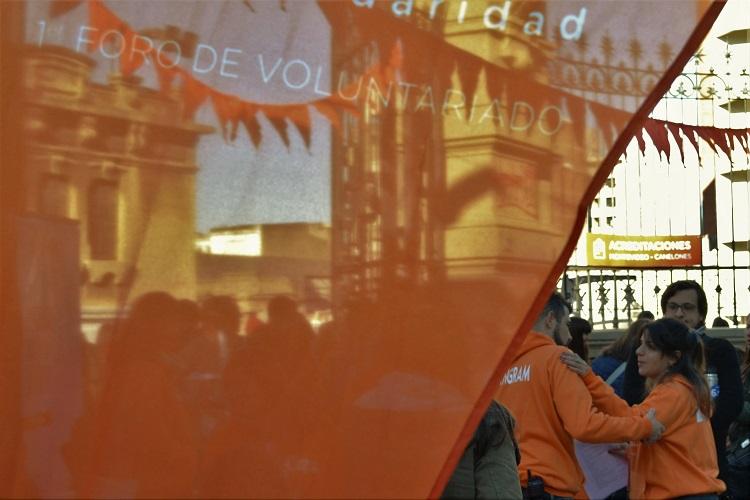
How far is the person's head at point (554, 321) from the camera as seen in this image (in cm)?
418

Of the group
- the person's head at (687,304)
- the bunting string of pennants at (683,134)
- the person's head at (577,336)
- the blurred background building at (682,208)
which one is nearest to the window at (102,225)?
the person's head at (687,304)

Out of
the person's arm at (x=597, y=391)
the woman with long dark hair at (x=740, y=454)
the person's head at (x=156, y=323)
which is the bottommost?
the woman with long dark hair at (x=740, y=454)

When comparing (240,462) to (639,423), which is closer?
(240,462)

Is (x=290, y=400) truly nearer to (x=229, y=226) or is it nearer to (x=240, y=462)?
(x=240, y=462)

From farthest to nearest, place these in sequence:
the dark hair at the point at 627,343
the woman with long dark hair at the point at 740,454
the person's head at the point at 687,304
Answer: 1. the dark hair at the point at 627,343
2. the woman with long dark hair at the point at 740,454
3. the person's head at the point at 687,304

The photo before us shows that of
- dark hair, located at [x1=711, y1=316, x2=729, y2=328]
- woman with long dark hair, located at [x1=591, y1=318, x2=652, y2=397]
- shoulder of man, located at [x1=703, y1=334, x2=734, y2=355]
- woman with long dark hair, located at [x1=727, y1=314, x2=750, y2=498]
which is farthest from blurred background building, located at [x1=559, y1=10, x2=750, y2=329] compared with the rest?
shoulder of man, located at [x1=703, y1=334, x2=734, y2=355]

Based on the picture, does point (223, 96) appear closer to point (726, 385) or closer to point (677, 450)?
point (677, 450)

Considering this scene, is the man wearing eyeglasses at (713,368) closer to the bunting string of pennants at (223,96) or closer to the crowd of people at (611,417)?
the crowd of people at (611,417)

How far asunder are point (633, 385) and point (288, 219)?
12.4 ft

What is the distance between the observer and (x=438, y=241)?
1645mm

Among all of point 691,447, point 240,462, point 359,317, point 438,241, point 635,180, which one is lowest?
point 691,447

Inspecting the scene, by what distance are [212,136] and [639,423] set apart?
256 centimetres

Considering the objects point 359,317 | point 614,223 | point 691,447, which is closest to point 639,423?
point 691,447

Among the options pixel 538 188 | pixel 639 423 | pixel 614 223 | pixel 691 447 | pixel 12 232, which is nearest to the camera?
pixel 538 188
